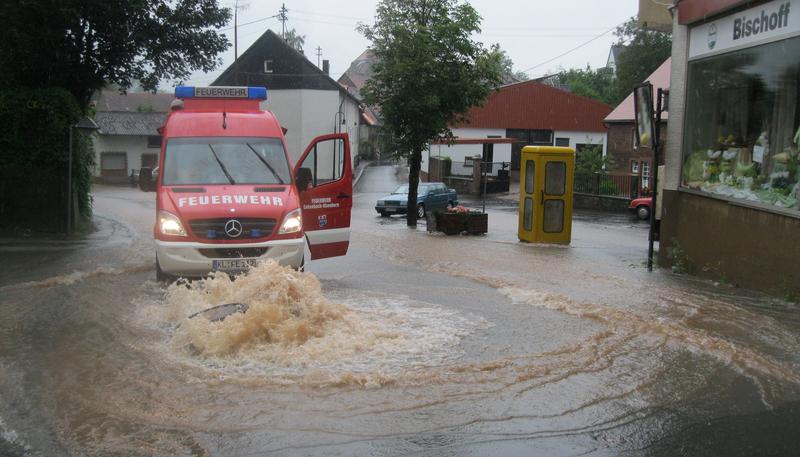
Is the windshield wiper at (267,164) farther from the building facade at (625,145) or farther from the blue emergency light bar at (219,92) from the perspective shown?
the building facade at (625,145)

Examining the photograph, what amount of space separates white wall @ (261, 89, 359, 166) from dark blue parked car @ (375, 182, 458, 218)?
71.0 ft

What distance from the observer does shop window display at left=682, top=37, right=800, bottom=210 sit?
35.0ft

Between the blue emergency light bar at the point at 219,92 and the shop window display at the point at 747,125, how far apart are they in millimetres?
7311

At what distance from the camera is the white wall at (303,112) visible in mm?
53812

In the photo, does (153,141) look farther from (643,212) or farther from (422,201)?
(643,212)

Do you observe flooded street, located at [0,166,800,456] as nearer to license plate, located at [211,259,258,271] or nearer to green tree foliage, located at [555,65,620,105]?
license plate, located at [211,259,258,271]

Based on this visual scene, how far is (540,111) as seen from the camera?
58.2 m

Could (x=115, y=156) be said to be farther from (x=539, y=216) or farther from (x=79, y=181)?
(x=539, y=216)

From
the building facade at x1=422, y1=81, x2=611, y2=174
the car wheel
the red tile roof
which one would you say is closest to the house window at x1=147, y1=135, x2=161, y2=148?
the building facade at x1=422, y1=81, x2=611, y2=174

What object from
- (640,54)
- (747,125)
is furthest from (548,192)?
(640,54)

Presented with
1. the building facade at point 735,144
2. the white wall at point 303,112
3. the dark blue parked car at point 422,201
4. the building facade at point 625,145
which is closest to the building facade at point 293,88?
the white wall at point 303,112

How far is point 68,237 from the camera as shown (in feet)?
55.5

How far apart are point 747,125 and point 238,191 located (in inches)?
307

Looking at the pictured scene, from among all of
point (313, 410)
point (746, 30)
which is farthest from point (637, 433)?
point (746, 30)
